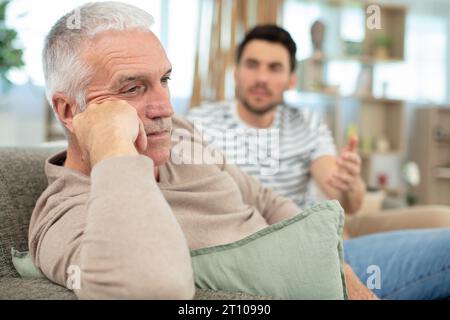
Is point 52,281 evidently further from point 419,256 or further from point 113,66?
point 419,256

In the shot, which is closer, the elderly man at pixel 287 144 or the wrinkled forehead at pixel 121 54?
the wrinkled forehead at pixel 121 54

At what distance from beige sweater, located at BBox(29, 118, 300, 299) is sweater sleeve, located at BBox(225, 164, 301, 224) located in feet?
0.87

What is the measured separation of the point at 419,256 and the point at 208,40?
2357 mm

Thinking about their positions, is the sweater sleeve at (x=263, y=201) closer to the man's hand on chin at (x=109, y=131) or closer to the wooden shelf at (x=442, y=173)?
the man's hand on chin at (x=109, y=131)

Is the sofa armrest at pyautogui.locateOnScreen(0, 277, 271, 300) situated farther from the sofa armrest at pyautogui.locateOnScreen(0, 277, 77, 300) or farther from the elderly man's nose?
the elderly man's nose

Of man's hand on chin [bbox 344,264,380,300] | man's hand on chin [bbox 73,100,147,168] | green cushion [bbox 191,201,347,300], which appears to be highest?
man's hand on chin [bbox 73,100,147,168]

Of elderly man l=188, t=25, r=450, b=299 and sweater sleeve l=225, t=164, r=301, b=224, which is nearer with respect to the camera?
sweater sleeve l=225, t=164, r=301, b=224

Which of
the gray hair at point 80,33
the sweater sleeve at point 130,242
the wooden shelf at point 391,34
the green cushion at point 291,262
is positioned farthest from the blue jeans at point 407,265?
the wooden shelf at point 391,34

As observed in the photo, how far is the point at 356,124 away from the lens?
18.2 ft

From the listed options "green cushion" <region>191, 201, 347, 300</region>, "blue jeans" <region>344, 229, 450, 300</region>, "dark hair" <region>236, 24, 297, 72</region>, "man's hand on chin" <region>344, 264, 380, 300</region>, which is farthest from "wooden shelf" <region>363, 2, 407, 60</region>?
"green cushion" <region>191, 201, 347, 300</region>

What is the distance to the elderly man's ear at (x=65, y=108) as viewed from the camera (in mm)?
875

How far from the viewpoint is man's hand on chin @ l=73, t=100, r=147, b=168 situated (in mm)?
718

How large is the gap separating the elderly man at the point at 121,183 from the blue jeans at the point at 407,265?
0.18 meters
